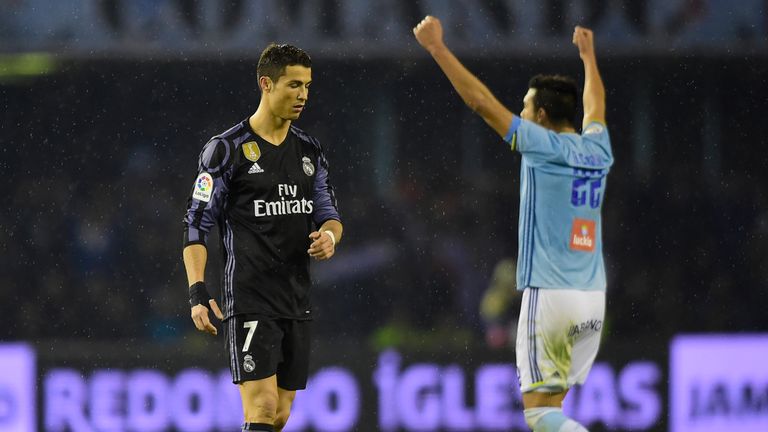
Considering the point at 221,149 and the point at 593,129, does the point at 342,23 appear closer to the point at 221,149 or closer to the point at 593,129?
the point at 221,149

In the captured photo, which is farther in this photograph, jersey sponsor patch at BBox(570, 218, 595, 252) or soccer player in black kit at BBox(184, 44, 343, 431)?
soccer player in black kit at BBox(184, 44, 343, 431)

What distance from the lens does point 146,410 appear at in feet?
25.6

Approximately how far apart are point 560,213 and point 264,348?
1253 millimetres

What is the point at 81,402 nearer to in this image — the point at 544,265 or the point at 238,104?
the point at 238,104

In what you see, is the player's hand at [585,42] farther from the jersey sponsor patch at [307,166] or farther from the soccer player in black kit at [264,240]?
the jersey sponsor patch at [307,166]

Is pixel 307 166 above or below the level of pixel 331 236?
above

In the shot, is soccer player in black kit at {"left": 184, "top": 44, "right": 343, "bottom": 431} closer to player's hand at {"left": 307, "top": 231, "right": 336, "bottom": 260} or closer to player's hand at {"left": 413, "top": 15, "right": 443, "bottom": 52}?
player's hand at {"left": 307, "top": 231, "right": 336, "bottom": 260}

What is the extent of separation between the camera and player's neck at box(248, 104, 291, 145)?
19.1ft

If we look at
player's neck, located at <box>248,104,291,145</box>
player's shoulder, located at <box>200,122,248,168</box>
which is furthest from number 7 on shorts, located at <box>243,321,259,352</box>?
player's neck, located at <box>248,104,291,145</box>

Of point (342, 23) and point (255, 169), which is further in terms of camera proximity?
point (342, 23)

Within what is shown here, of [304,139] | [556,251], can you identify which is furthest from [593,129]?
[304,139]

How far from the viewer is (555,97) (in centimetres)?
547

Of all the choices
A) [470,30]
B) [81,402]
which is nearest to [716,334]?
[470,30]

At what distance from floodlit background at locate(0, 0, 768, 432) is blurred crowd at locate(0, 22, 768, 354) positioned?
11 millimetres
